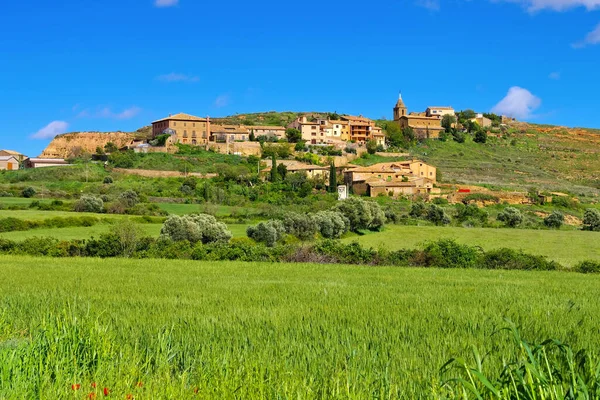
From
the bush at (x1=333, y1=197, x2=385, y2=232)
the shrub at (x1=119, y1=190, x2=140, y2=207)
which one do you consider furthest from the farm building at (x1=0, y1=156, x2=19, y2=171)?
the bush at (x1=333, y1=197, x2=385, y2=232)

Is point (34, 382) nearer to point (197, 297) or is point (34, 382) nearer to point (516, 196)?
point (197, 297)

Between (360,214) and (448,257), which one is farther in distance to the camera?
(360,214)

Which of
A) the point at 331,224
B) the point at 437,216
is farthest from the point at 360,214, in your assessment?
the point at 437,216

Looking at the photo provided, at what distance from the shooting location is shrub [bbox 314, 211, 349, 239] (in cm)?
3717

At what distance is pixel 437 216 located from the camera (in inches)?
1950

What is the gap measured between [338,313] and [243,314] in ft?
4.83

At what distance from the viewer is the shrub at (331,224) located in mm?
37166

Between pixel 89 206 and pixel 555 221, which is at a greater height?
pixel 89 206

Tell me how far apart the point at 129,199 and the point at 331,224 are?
65.2 ft

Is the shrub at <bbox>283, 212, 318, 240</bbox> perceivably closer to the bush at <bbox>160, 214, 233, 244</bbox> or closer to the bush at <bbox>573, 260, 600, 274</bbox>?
the bush at <bbox>160, 214, 233, 244</bbox>

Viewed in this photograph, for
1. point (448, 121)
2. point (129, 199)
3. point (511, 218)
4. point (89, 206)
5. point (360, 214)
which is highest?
point (448, 121)

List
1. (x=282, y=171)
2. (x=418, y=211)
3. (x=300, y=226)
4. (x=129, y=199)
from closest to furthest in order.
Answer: (x=300, y=226) → (x=129, y=199) → (x=418, y=211) → (x=282, y=171)

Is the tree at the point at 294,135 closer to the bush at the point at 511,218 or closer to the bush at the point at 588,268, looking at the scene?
the bush at the point at 511,218

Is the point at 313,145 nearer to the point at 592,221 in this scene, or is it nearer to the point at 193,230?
the point at 592,221
